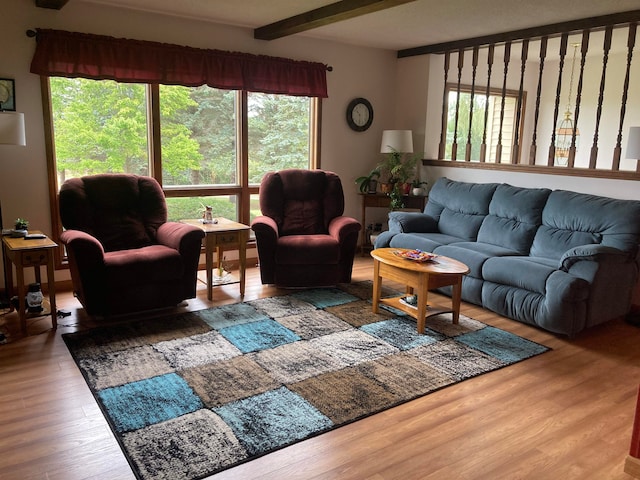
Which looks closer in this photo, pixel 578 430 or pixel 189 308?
pixel 578 430

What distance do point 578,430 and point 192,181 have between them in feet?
12.6

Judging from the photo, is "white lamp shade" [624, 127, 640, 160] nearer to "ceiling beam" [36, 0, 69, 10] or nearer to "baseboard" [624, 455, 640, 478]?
"baseboard" [624, 455, 640, 478]

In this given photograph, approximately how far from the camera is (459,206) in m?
5.10

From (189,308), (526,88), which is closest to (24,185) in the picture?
(189,308)

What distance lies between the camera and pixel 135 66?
4.38 meters

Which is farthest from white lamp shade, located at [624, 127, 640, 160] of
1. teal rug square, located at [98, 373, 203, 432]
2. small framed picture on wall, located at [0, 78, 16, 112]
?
small framed picture on wall, located at [0, 78, 16, 112]

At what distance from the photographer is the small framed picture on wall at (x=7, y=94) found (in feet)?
13.0

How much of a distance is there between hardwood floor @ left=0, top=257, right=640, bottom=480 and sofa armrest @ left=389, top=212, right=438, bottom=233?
2.02m

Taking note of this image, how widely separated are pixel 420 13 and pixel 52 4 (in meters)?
2.92

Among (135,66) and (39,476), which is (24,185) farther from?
(39,476)

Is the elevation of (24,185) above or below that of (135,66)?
below

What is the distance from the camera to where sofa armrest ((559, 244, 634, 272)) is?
11.6 feet

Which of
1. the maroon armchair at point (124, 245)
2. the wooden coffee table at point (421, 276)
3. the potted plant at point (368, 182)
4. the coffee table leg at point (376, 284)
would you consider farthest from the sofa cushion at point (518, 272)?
the maroon armchair at point (124, 245)

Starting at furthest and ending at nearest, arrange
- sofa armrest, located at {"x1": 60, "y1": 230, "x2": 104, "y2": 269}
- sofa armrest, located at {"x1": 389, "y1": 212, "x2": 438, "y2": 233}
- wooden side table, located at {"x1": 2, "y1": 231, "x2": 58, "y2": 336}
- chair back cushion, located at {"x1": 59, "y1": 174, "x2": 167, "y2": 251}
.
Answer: sofa armrest, located at {"x1": 389, "y1": 212, "x2": 438, "y2": 233}, chair back cushion, located at {"x1": 59, "y1": 174, "x2": 167, "y2": 251}, sofa armrest, located at {"x1": 60, "y1": 230, "x2": 104, "y2": 269}, wooden side table, located at {"x1": 2, "y1": 231, "x2": 58, "y2": 336}
